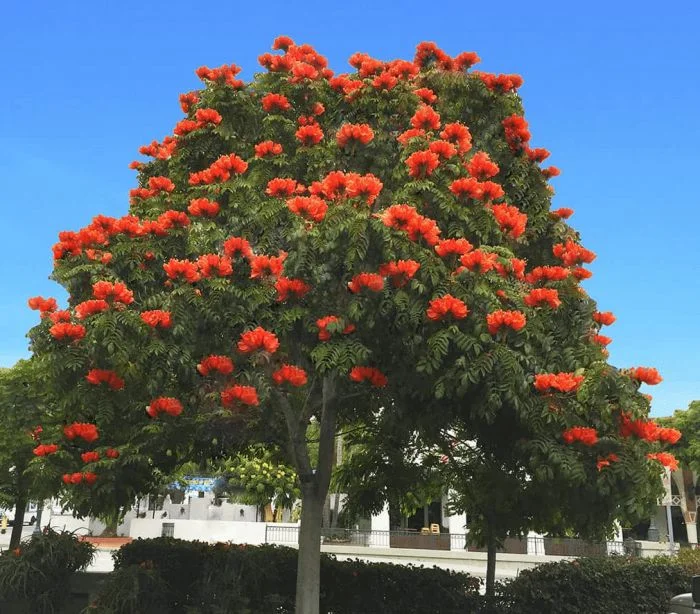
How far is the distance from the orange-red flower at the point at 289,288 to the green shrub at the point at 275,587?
470 centimetres


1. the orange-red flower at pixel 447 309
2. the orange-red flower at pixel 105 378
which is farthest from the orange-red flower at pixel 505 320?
the orange-red flower at pixel 105 378

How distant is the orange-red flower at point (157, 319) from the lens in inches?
261

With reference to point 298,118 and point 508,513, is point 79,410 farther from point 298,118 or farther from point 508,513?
point 508,513

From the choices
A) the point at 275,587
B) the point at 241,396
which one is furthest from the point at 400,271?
the point at 275,587

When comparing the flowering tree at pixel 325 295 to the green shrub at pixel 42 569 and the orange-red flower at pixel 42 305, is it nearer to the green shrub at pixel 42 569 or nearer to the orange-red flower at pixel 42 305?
the orange-red flower at pixel 42 305

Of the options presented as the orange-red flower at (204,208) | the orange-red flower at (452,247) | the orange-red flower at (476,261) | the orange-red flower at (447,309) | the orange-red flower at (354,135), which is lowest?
the orange-red flower at (447,309)

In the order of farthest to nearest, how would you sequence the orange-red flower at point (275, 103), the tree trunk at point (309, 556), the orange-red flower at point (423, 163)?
the orange-red flower at point (275, 103) < the tree trunk at point (309, 556) < the orange-red flower at point (423, 163)

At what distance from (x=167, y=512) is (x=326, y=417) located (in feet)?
146

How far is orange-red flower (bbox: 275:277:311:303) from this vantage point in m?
6.64

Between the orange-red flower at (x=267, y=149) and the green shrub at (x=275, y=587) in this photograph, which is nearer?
the orange-red flower at (x=267, y=149)

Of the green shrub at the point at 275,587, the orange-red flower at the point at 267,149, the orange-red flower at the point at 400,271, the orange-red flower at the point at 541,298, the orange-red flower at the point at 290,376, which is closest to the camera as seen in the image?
the orange-red flower at the point at 400,271

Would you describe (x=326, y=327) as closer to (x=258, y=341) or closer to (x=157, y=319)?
(x=258, y=341)

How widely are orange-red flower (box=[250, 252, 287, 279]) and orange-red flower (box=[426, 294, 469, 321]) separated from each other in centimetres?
154

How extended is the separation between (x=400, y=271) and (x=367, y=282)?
32 centimetres
